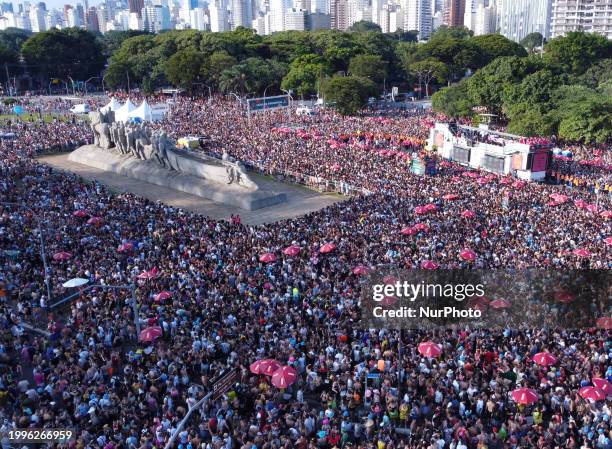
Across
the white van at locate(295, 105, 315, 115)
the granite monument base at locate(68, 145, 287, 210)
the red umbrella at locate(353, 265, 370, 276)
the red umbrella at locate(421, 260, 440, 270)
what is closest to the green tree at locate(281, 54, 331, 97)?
the white van at locate(295, 105, 315, 115)

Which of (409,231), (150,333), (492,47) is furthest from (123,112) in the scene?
(492,47)

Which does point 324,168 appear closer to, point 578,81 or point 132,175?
point 132,175

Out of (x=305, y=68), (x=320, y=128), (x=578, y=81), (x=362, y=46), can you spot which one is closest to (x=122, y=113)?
(x=320, y=128)

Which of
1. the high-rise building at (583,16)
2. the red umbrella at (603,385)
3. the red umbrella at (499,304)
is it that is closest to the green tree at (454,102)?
the red umbrella at (499,304)

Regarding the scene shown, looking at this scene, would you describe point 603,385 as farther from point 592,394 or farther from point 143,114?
point 143,114

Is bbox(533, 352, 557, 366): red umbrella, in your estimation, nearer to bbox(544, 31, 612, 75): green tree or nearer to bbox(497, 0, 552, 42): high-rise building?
bbox(544, 31, 612, 75): green tree

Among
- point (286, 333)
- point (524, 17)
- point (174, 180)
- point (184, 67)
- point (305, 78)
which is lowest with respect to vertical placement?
point (286, 333)
